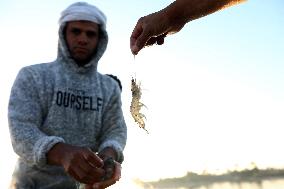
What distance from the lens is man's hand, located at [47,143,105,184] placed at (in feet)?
8.39

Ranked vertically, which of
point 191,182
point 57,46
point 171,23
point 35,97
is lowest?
point 191,182

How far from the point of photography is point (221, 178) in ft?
207

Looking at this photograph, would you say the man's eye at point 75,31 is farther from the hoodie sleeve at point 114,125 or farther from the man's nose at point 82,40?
the hoodie sleeve at point 114,125

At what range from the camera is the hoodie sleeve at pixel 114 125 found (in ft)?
11.4

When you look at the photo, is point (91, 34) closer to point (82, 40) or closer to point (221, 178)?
point (82, 40)

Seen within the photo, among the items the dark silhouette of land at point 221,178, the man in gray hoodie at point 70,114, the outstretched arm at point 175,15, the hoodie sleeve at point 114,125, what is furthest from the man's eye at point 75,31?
the dark silhouette of land at point 221,178

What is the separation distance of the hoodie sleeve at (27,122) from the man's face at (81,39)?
50 cm

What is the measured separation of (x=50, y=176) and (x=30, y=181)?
15cm

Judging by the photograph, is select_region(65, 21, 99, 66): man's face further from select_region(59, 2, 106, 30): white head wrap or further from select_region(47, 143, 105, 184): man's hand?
select_region(47, 143, 105, 184): man's hand

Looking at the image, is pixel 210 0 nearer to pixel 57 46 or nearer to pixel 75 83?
pixel 75 83

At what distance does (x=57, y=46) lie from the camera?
154 inches

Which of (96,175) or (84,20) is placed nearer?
(96,175)

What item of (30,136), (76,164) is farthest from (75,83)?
(76,164)

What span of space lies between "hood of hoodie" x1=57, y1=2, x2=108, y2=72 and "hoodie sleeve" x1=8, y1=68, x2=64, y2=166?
431 mm
